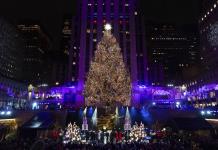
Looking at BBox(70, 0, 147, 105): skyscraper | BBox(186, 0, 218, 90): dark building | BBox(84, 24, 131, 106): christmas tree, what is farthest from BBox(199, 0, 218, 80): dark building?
BBox(84, 24, 131, 106): christmas tree

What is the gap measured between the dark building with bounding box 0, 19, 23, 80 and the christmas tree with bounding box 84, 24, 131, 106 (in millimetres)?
76014

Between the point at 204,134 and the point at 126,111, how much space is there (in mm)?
13894

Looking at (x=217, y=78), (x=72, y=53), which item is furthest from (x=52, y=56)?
(x=217, y=78)

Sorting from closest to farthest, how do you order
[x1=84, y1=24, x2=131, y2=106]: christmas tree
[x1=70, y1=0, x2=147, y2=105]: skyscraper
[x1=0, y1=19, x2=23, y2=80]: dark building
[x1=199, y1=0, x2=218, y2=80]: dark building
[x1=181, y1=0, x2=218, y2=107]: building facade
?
[x1=84, y1=24, x2=131, y2=106]: christmas tree < [x1=181, y1=0, x2=218, y2=107]: building facade < [x1=70, y1=0, x2=147, y2=105]: skyscraper < [x1=199, y1=0, x2=218, y2=80]: dark building < [x1=0, y1=19, x2=23, y2=80]: dark building

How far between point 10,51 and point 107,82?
101045mm

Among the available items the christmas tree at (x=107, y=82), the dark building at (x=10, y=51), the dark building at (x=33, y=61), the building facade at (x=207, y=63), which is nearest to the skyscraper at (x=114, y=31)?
the building facade at (x=207, y=63)

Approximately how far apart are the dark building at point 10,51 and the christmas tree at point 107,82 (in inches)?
2993

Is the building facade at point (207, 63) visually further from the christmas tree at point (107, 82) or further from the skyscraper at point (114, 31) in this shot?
the christmas tree at point (107, 82)

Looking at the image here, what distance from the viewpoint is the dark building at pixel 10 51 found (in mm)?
118400

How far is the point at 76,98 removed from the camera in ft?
324

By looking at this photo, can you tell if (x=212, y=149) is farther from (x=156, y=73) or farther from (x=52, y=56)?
(x=52, y=56)

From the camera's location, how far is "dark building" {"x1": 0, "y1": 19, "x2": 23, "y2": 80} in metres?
118

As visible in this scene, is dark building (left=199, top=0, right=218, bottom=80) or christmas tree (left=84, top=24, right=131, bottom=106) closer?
christmas tree (left=84, top=24, right=131, bottom=106)

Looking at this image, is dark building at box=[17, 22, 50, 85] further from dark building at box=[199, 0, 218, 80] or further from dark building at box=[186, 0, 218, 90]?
dark building at box=[199, 0, 218, 80]
